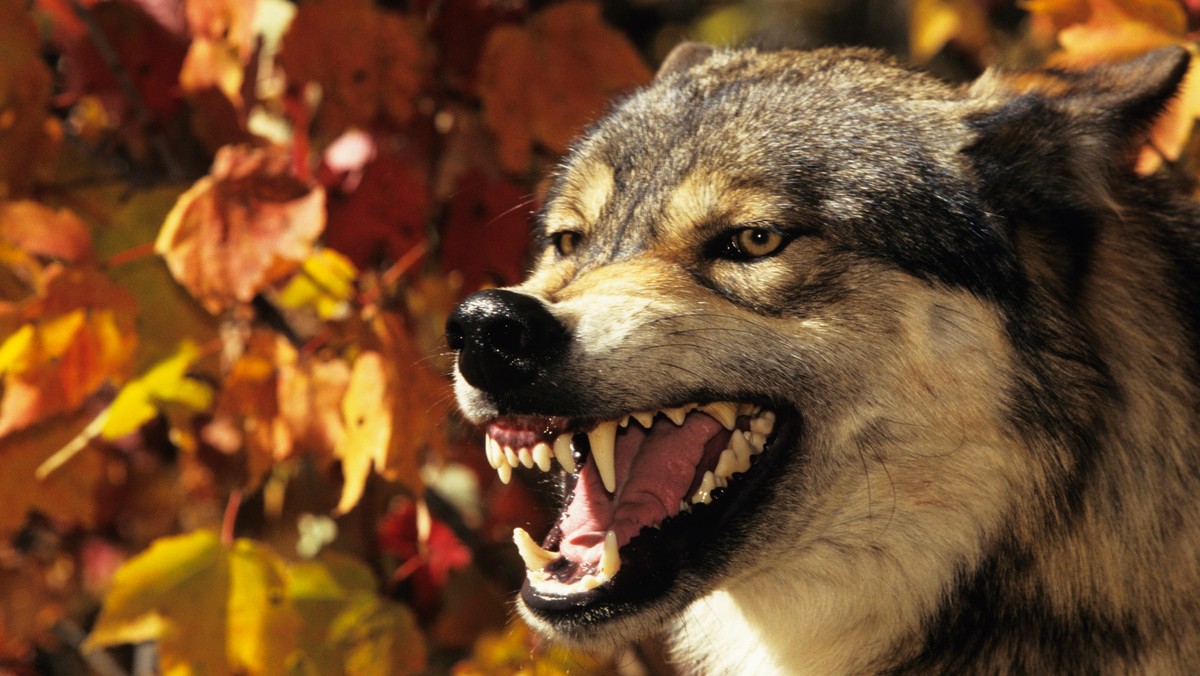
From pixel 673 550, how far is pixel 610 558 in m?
0.15

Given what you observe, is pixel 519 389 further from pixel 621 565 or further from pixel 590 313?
pixel 621 565

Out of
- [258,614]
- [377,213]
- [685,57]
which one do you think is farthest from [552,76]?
[258,614]

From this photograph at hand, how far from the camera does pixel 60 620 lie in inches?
184

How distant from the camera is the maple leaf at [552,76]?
3.47 m

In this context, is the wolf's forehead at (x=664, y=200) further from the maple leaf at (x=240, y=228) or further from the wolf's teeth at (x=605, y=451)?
the maple leaf at (x=240, y=228)

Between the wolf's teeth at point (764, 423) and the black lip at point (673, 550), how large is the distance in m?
0.01

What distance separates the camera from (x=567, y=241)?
3078 millimetres

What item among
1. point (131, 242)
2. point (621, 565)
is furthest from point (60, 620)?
point (621, 565)

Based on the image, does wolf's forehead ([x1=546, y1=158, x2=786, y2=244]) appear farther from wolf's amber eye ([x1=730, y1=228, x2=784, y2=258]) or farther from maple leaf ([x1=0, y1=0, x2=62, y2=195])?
maple leaf ([x1=0, y1=0, x2=62, y2=195])

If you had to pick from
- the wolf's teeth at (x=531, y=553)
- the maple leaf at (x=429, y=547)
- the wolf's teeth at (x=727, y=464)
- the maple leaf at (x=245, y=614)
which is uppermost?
the wolf's teeth at (x=727, y=464)

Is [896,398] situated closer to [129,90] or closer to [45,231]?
[45,231]

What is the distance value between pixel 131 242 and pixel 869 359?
6.78 ft

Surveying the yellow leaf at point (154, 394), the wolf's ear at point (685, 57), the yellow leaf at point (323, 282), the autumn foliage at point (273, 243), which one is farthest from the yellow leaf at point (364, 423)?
the wolf's ear at point (685, 57)

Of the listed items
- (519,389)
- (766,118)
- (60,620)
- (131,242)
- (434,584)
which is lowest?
(60,620)
